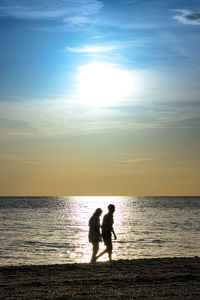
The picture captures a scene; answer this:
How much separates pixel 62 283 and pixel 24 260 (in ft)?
45.1

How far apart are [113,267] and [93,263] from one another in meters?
1.33

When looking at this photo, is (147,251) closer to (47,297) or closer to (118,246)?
(118,246)

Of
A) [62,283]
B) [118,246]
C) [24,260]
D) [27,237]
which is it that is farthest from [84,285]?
[27,237]

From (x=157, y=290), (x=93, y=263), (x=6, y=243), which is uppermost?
(x=157, y=290)

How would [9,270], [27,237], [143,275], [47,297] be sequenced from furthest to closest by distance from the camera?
→ [27,237] < [9,270] < [143,275] < [47,297]

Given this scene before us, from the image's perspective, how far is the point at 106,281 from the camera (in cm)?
1357

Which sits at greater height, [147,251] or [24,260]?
[24,260]

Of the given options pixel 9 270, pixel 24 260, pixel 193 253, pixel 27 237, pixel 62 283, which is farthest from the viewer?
pixel 27 237

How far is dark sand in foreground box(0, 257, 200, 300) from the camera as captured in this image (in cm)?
1180

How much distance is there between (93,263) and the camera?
17578 mm

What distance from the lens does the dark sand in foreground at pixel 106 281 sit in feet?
38.7

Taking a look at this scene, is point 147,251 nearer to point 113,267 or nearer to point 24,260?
point 24,260

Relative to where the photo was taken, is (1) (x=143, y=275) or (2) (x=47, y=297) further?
(1) (x=143, y=275)

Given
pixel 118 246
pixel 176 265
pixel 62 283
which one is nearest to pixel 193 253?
pixel 118 246
